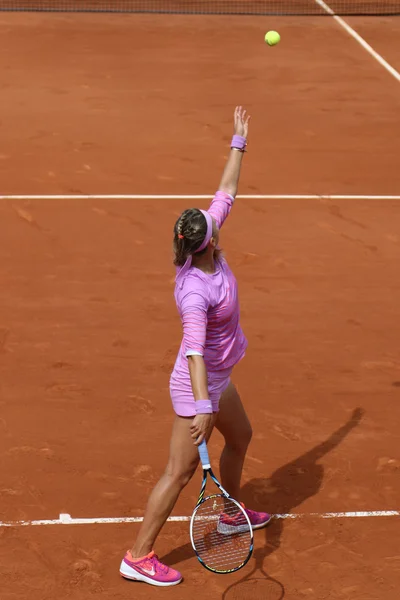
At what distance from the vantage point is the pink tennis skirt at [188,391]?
6194 millimetres

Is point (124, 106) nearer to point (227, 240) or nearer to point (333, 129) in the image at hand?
point (333, 129)

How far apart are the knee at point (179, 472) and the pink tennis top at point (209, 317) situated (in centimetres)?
51

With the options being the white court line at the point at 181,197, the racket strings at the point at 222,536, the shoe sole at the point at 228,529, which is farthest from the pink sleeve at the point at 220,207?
the white court line at the point at 181,197

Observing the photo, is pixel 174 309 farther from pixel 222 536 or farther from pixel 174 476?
pixel 174 476

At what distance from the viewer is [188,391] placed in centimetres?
620

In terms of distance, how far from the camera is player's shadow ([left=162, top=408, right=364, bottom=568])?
7.03m

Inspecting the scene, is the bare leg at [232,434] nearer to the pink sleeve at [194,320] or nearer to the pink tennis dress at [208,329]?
the pink tennis dress at [208,329]

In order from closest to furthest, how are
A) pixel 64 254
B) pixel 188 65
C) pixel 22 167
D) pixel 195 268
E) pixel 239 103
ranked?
pixel 195 268
pixel 64 254
pixel 22 167
pixel 239 103
pixel 188 65

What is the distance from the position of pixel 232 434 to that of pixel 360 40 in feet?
51.6

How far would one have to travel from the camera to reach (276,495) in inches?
298

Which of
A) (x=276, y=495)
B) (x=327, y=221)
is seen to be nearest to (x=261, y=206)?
(x=327, y=221)

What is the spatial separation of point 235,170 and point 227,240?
4945 mm

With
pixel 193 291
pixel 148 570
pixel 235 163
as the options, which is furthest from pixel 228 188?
pixel 148 570

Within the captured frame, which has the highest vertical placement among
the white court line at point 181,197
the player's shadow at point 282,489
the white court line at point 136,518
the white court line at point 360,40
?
the white court line at point 136,518
